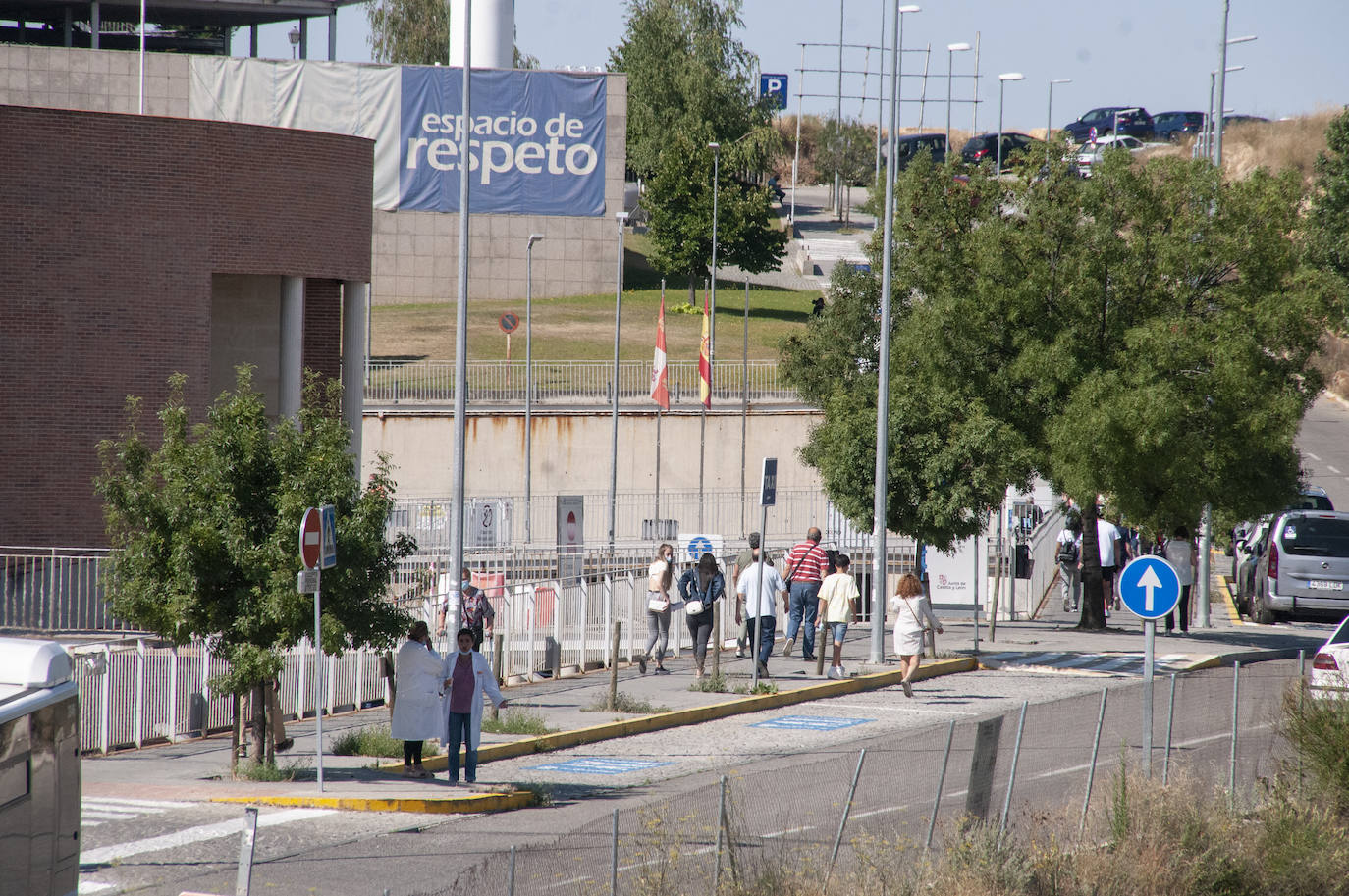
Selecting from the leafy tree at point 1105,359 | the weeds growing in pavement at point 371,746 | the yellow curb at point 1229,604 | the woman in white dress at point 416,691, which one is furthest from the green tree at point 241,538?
the yellow curb at point 1229,604

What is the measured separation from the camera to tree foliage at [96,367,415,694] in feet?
42.2

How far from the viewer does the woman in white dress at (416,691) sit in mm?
13219

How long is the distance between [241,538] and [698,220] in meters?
49.9

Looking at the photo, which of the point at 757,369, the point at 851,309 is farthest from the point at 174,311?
the point at 757,369

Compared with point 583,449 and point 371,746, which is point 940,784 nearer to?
point 371,746

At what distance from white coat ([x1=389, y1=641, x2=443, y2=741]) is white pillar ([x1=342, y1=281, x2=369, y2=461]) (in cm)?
1422

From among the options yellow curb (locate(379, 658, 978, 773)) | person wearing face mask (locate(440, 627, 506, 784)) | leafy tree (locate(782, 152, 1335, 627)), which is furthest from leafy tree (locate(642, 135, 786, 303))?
person wearing face mask (locate(440, 627, 506, 784))

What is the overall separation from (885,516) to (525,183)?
39.8m

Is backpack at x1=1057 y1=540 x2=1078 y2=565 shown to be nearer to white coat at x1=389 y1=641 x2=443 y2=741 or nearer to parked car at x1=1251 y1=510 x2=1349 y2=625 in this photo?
parked car at x1=1251 y1=510 x2=1349 y2=625

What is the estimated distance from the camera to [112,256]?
79.0 feet

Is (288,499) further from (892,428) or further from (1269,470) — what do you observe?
(1269,470)

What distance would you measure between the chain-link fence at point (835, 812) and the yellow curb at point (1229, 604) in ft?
48.5

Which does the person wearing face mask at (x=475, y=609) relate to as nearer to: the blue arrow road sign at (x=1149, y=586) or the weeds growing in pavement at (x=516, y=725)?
the weeds growing in pavement at (x=516, y=725)

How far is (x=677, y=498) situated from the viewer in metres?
40.2
